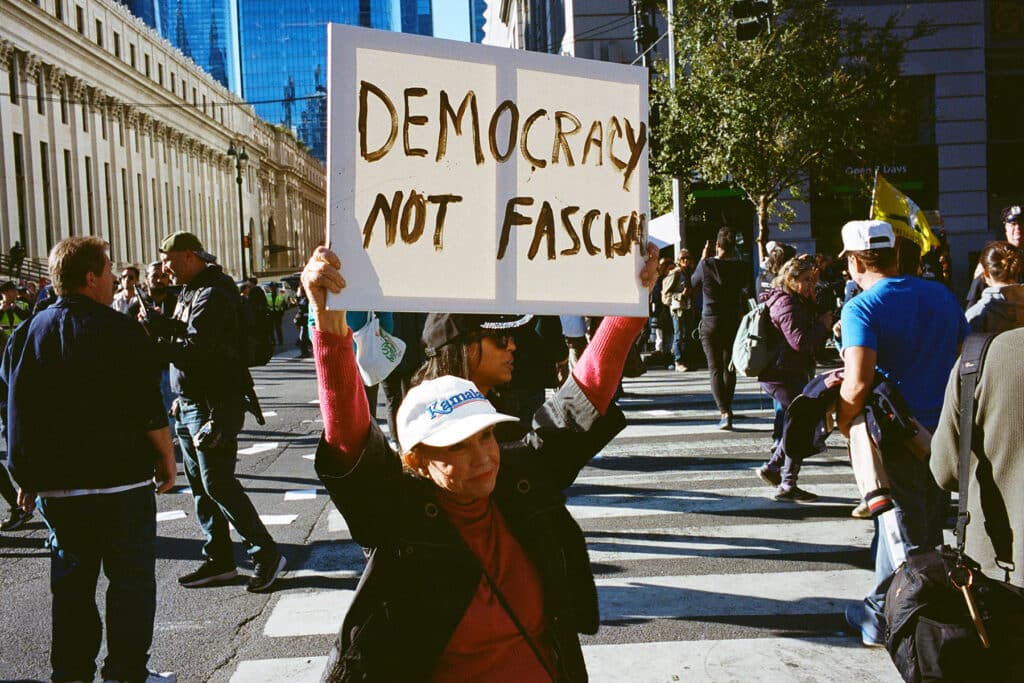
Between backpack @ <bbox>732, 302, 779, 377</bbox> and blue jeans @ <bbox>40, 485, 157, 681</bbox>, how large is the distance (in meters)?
4.88

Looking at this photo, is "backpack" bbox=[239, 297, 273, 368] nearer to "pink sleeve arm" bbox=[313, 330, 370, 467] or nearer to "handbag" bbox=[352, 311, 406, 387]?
"handbag" bbox=[352, 311, 406, 387]

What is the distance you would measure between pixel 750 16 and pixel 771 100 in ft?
Result: 14.1

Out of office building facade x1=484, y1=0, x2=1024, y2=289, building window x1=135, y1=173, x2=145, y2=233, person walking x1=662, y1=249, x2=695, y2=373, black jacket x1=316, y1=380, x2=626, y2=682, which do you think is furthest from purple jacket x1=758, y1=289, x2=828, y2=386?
building window x1=135, y1=173, x2=145, y2=233

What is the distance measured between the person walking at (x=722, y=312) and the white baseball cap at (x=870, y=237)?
521 centimetres

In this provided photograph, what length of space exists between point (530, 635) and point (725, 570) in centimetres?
358

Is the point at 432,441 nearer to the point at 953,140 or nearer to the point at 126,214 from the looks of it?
the point at 953,140

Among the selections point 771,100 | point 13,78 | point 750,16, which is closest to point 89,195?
point 13,78

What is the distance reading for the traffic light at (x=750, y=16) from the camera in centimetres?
1227

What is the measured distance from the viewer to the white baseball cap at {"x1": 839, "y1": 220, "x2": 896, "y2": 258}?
4203mm

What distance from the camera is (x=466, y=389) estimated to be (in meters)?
2.26

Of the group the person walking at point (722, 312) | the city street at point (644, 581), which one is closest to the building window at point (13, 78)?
the city street at point (644, 581)

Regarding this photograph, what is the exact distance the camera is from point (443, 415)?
7.16 feet

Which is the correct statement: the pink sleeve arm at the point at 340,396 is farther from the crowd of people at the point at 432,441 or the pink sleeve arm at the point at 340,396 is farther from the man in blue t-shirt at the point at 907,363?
the man in blue t-shirt at the point at 907,363

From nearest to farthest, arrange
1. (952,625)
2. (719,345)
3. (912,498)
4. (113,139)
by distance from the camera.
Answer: (952,625), (912,498), (719,345), (113,139)
